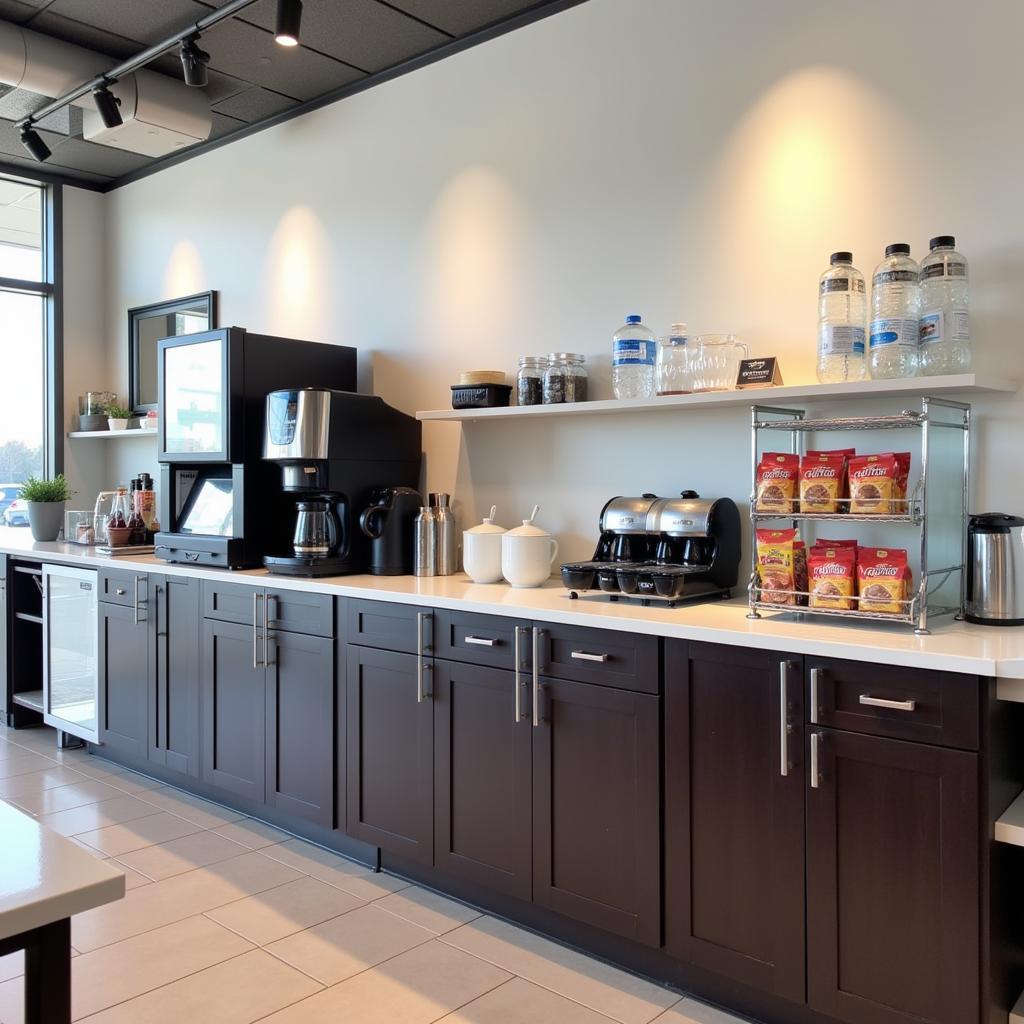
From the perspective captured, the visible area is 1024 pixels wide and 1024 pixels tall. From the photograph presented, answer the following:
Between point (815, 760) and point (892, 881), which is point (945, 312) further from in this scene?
point (892, 881)

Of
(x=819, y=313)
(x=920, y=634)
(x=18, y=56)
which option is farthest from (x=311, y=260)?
(x=920, y=634)

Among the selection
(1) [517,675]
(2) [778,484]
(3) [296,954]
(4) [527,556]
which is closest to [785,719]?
(2) [778,484]

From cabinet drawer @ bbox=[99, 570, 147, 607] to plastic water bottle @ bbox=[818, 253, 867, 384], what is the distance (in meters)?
2.76

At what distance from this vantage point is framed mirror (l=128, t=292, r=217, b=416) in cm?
512

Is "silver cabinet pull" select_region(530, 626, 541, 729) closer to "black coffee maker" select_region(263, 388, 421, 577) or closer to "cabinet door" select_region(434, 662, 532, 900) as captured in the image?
"cabinet door" select_region(434, 662, 532, 900)

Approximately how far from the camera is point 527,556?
9.70 ft

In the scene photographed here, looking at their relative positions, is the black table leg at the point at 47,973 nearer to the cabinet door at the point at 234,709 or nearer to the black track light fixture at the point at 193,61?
the cabinet door at the point at 234,709

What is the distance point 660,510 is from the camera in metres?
2.75

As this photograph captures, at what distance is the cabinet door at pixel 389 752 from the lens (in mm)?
2779

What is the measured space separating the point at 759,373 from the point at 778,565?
A: 1.89ft

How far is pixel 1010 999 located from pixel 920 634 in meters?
0.73

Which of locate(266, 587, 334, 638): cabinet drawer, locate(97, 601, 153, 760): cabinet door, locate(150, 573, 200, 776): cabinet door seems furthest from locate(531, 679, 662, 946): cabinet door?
locate(97, 601, 153, 760): cabinet door

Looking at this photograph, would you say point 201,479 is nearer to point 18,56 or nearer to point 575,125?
point 18,56

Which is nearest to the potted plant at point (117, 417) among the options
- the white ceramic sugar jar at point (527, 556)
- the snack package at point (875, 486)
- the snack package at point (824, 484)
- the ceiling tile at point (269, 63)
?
the ceiling tile at point (269, 63)
